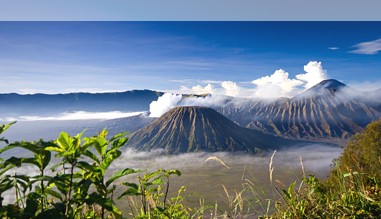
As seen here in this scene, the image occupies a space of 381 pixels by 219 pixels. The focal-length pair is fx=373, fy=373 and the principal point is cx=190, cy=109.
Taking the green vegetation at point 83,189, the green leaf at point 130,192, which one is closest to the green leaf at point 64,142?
the green vegetation at point 83,189

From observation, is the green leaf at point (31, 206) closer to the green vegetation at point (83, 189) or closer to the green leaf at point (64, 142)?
the green vegetation at point (83, 189)

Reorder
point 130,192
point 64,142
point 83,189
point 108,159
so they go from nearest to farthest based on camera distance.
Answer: point 64,142, point 83,189, point 108,159, point 130,192

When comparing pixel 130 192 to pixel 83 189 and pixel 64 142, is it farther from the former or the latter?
pixel 64 142

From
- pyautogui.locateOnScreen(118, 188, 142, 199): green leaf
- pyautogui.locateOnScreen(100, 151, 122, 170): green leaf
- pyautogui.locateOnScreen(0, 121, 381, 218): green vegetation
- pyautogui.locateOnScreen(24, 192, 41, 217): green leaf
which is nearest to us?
pyautogui.locateOnScreen(24, 192, 41, 217): green leaf

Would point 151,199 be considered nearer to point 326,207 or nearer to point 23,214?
point 23,214

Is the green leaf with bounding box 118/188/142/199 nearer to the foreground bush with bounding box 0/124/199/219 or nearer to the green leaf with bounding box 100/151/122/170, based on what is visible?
the foreground bush with bounding box 0/124/199/219

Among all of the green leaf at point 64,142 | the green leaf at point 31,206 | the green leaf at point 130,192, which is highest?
the green leaf at point 64,142

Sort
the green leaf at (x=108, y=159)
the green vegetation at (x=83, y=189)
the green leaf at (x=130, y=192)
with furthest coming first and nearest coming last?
the green leaf at (x=130, y=192) < the green leaf at (x=108, y=159) < the green vegetation at (x=83, y=189)

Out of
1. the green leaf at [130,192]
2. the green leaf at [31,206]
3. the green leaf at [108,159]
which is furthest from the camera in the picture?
the green leaf at [130,192]

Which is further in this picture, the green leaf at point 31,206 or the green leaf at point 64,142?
the green leaf at point 64,142

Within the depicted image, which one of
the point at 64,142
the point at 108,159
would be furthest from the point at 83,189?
the point at 64,142

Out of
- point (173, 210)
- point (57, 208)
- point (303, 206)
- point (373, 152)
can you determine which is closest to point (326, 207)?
point (303, 206)

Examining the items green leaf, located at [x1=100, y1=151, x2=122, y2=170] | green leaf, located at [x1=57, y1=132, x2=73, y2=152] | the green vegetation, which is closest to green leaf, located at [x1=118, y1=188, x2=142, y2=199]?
the green vegetation

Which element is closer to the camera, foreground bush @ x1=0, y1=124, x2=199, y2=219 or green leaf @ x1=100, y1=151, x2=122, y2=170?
foreground bush @ x1=0, y1=124, x2=199, y2=219
